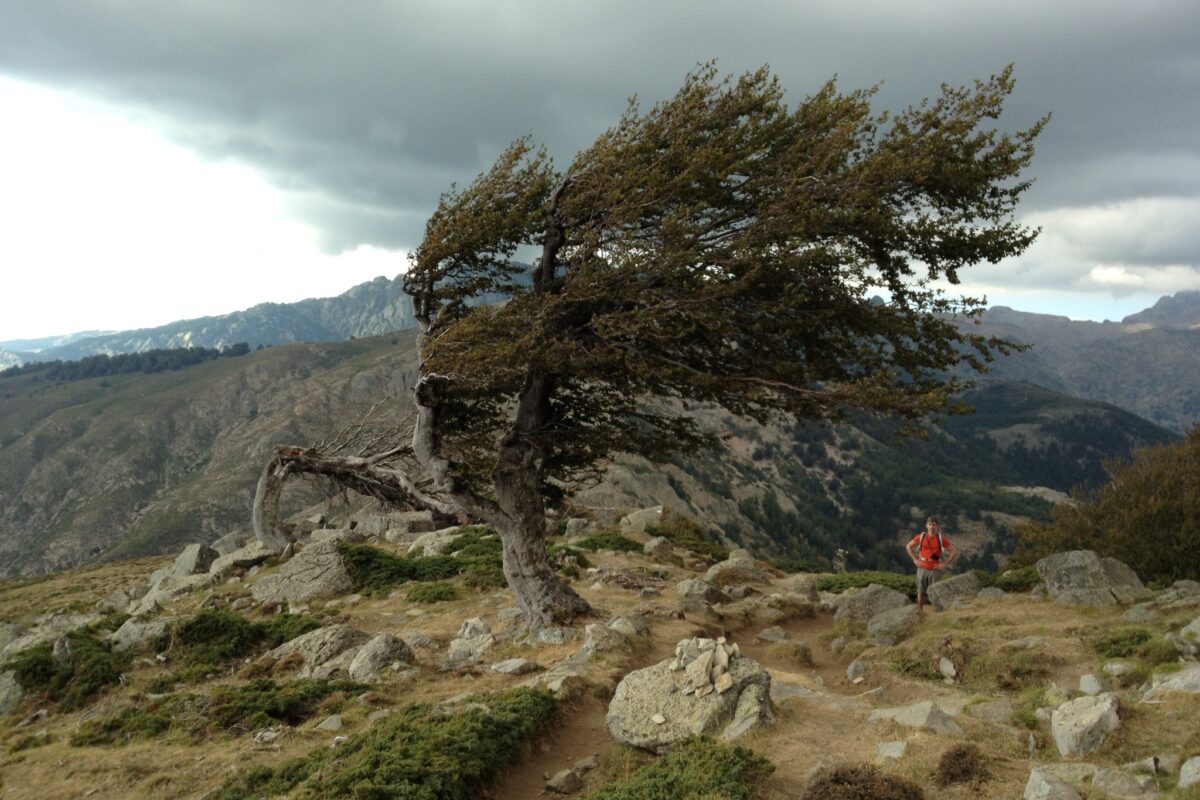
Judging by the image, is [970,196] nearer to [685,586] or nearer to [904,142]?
[904,142]

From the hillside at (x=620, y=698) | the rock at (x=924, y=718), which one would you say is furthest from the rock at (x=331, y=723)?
the rock at (x=924, y=718)

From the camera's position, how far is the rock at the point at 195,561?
28047mm

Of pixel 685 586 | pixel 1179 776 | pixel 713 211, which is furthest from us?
pixel 685 586

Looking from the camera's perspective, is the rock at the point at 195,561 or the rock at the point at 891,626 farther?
the rock at the point at 195,561

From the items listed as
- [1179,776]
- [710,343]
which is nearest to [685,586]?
[710,343]

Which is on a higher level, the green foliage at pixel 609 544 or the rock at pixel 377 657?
the rock at pixel 377 657

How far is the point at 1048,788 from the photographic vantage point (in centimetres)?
714

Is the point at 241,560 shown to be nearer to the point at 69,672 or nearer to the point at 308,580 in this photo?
the point at 308,580

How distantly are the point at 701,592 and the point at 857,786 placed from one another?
1270 centimetres

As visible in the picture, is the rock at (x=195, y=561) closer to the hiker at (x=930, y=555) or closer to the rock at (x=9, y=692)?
the rock at (x=9, y=692)

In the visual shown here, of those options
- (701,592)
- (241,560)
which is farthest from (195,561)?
(701,592)

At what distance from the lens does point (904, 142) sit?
1348 centimetres

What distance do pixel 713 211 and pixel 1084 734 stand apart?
10793 millimetres

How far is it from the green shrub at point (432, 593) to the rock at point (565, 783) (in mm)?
12054
